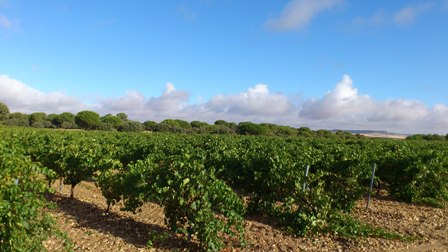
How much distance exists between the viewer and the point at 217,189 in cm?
691

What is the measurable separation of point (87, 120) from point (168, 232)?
91.2 meters

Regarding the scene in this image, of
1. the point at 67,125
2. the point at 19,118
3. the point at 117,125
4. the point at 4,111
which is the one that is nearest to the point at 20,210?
the point at 67,125

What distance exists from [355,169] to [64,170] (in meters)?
8.94

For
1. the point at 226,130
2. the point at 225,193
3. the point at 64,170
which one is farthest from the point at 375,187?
the point at 226,130

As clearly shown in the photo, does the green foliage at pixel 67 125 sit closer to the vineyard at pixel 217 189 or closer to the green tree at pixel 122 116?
the green tree at pixel 122 116

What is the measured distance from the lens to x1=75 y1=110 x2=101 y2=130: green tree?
91438 mm

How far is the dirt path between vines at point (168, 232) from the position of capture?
734cm

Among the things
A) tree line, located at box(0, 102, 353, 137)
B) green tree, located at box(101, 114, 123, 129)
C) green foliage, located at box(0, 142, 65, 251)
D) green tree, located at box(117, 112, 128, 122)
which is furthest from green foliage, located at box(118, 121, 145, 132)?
green foliage, located at box(0, 142, 65, 251)

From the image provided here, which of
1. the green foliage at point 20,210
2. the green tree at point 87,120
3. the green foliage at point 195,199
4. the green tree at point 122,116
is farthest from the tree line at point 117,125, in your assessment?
the green foliage at point 20,210

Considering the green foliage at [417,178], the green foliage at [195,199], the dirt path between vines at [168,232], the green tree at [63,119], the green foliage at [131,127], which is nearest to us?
the green foliage at [195,199]

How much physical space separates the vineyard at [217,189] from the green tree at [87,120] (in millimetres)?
83330

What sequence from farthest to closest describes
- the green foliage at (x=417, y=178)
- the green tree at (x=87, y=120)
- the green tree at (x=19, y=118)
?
the green tree at (x=87, y=120)
the green tree at (x=19, y=118)
the green foliage at (x=417, y=178)

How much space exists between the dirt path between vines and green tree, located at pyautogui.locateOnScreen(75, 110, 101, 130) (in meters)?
85.5

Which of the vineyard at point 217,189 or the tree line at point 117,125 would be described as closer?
the vineyard at point 217,189
